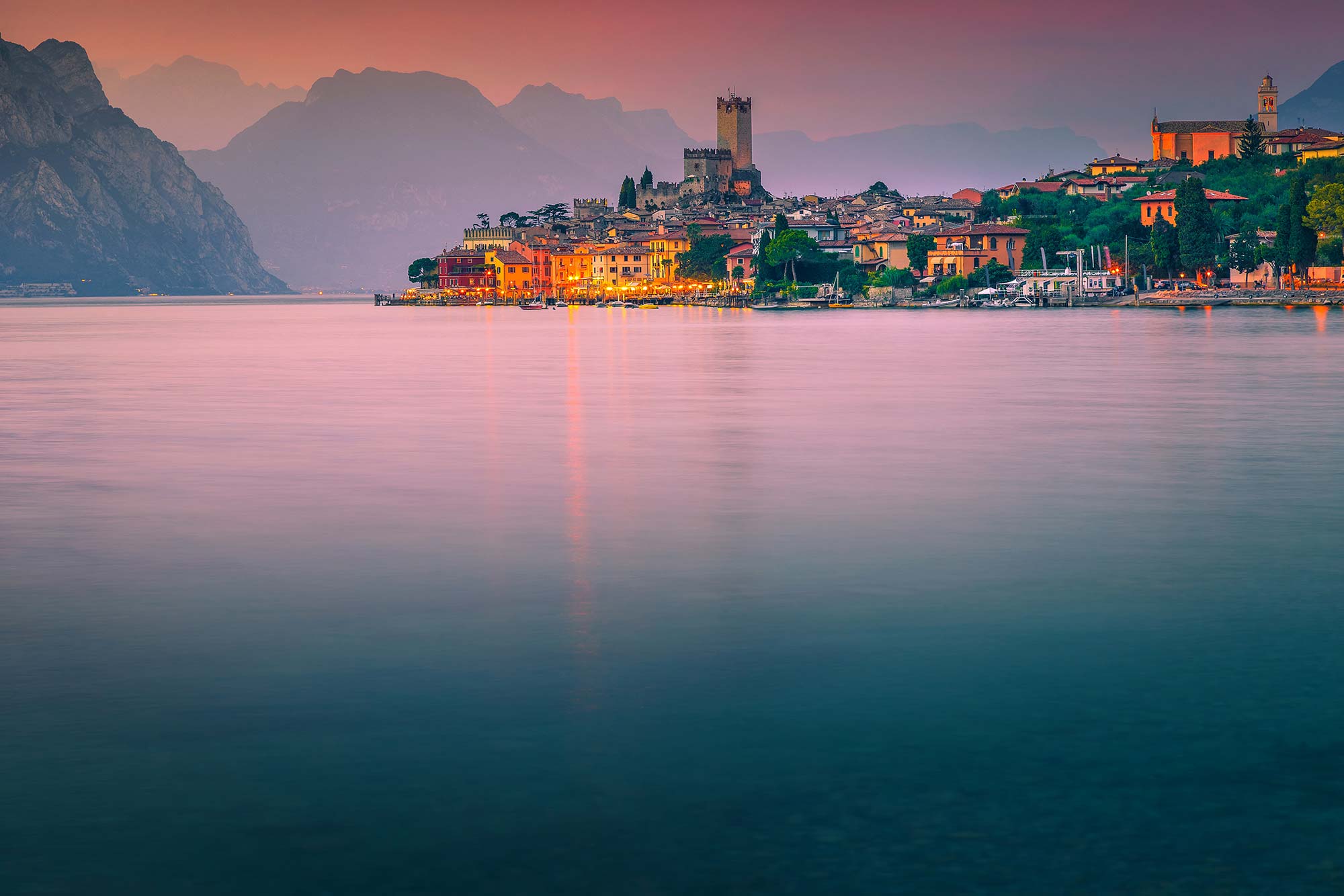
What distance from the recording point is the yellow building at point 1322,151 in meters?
144

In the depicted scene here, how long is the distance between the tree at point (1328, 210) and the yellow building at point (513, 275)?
10996 cm

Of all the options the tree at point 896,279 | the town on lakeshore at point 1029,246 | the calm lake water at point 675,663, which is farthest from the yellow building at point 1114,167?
the calm lake water at point 675,663

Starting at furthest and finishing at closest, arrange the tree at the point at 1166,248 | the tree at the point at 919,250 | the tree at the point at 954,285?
the tree at the point at 919,250, the tree at the point at 954,285, the tree at the point at 1166,248

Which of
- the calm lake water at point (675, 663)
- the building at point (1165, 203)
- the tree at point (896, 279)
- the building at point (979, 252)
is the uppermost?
the building at point (1165, 203)

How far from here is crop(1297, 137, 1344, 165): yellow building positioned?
14425cm

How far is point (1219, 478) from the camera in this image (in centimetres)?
1906

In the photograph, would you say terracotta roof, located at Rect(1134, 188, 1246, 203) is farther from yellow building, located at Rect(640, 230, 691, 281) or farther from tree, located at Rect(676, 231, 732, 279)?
yellow building, located at Rect(640, 230, 691, 281)

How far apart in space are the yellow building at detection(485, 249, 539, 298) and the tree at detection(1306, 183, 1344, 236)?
110m

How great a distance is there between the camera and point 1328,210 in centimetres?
9638

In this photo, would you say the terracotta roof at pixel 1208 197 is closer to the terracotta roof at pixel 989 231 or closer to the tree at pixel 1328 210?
the terracotta roof at pixel 989 231

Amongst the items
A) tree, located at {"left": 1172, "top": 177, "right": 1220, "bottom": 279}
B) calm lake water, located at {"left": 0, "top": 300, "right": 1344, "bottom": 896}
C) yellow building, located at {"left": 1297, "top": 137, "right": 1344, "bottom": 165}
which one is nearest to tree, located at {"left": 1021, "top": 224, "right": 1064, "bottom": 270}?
tree, located at {"left": 1172, "top": 177, "right": 1220, "bottom": 279}

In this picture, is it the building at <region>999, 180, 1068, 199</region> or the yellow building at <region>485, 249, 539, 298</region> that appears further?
the yellow building at <region>485, 249, 539, 298</region>

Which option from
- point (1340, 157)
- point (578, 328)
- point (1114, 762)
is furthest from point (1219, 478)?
point (1340, 157)

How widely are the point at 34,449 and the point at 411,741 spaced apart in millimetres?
17561
